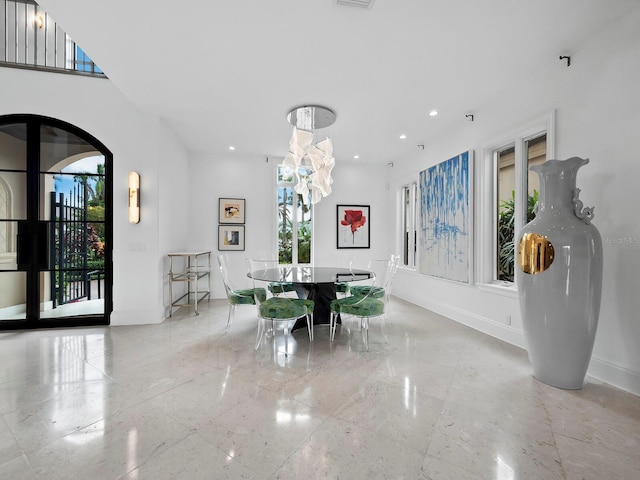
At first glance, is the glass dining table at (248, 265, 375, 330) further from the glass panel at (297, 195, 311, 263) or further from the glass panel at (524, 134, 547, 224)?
the glass panel at (297, 195, 311, 263)

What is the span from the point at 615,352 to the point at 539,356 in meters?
0.58

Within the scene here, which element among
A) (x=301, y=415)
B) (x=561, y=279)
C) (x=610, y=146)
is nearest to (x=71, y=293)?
(x=301, y=415)

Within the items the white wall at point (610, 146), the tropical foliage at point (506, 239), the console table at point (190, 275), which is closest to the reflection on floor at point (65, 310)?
the console table at point (190, 275)

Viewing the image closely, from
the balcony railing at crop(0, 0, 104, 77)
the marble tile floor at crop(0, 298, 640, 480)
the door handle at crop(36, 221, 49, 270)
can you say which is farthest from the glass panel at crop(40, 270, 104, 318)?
the balcony railing at crop(0, 0, 104, 77)

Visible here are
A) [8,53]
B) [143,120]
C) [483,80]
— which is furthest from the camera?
[143,120]

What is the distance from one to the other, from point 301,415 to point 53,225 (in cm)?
421

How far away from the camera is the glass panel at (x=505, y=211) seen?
3639mm

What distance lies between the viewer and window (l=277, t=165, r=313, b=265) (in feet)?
20.4

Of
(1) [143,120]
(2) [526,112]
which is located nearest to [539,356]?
(2) [526,112]

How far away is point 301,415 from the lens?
2.00m

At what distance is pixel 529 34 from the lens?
2.51 metres

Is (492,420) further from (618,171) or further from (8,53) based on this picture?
(8,53)

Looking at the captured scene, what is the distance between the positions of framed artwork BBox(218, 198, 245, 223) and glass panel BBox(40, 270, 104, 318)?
89.9 inches

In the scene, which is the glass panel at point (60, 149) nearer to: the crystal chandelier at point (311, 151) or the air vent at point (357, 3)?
the crystal chandelier at point (311, 151)
